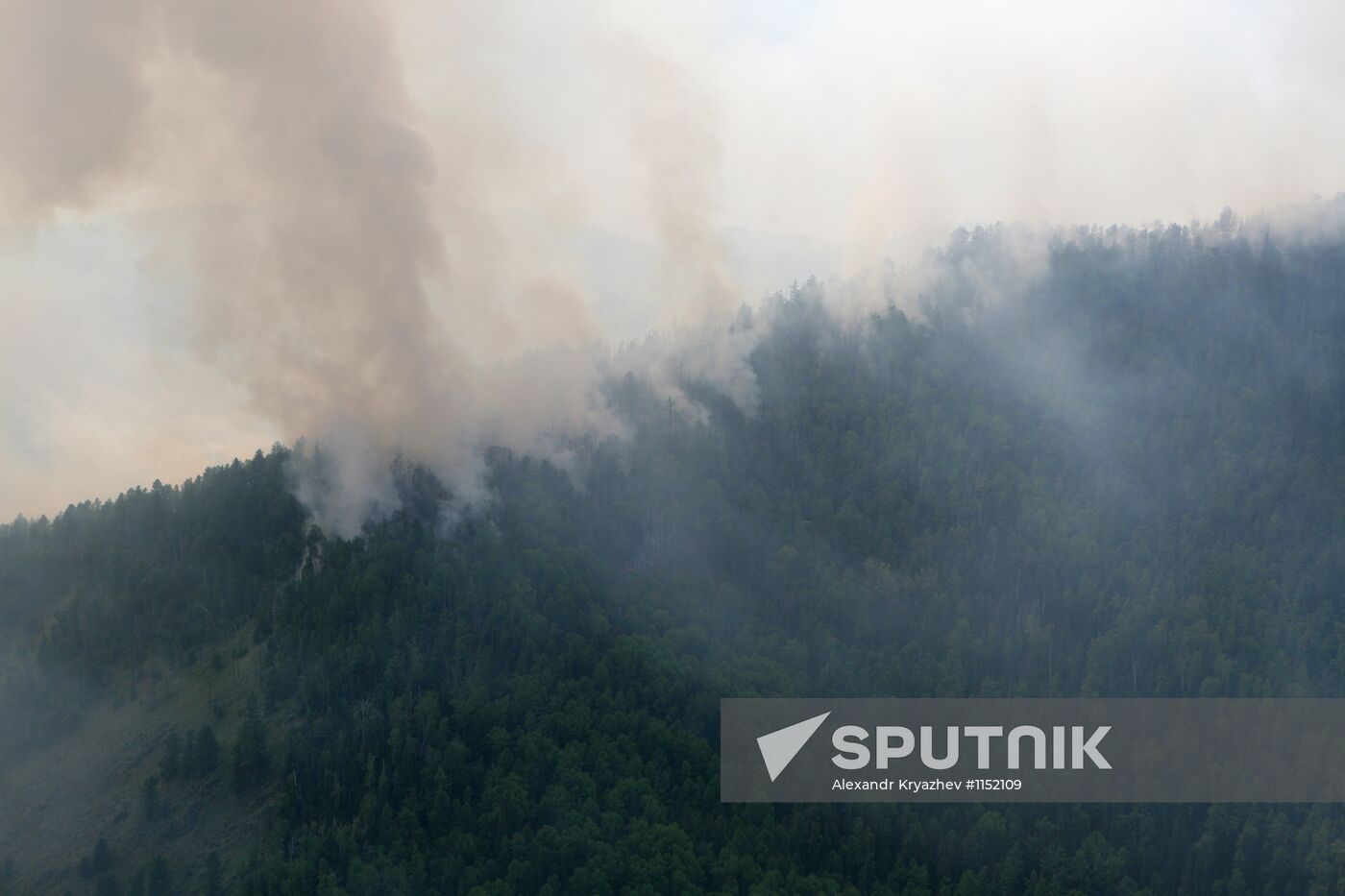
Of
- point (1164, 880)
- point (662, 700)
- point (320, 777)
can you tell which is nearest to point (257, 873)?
point (320, 777)

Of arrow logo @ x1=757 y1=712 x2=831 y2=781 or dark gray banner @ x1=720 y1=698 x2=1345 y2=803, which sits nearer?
dark gray banner @ x1=720 y1=698 x2=1345 y2=803

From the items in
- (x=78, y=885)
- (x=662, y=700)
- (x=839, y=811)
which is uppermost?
(x=662, y=700)

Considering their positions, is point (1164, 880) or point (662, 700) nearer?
point (1164, 880)

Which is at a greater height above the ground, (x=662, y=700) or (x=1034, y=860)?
(x=662, y=700)

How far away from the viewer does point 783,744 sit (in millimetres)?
195250

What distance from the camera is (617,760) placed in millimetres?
188000

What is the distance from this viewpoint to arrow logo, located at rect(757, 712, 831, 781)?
19000 cm

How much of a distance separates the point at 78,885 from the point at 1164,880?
394 feet

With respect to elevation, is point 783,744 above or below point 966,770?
above

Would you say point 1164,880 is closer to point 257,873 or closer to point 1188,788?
point 1188,788

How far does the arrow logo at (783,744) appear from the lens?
7480 inches

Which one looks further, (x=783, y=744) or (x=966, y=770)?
(x=783, y=744)

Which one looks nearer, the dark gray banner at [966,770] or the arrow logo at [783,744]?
the dark gray banner at [966,770]

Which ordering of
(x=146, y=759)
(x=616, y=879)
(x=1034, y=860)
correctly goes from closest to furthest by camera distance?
(x=616, y=879)
(x=1034, y=860)
(x=146, y=759)
